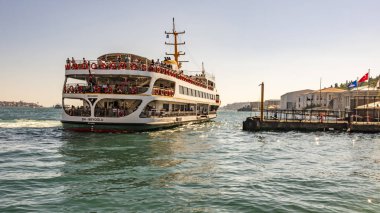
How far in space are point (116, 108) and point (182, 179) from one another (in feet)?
55.2

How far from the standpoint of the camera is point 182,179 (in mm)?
11219

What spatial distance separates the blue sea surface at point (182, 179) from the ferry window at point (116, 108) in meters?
7.18

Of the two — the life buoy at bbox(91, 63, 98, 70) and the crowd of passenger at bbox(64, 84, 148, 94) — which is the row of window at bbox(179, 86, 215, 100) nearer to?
the crowd of passenger at bbox(64, 84, 148, 94)

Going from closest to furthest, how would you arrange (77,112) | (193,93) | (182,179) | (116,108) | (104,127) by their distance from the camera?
1. (182,179)
2. (104,127)
3. (77,112)
4. (116,108)
5. (193,93)

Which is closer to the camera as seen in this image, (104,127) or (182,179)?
(182,179)

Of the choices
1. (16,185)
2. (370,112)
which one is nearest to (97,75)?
(16,185)

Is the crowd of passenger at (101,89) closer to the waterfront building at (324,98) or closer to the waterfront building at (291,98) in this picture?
the waterfront building at (324,98)

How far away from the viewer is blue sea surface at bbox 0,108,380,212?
854 centimetres

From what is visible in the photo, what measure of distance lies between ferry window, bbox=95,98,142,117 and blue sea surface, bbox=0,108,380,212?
283 inches

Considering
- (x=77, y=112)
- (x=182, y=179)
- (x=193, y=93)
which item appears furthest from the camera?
(x=193, y=93)

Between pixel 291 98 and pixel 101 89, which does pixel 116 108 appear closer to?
pixel 101 89

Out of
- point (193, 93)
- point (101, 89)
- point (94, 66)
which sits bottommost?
point (101, 89)

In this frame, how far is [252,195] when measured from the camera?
9469mm

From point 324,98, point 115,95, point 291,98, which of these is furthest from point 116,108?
point 291,98
